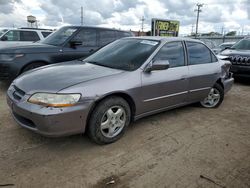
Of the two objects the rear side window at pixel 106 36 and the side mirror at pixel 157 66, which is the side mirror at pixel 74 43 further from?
the side mirror at pixel 157 66

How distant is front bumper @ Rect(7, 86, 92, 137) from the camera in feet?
8.11

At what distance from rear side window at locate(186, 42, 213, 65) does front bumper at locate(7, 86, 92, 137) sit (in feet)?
7.97

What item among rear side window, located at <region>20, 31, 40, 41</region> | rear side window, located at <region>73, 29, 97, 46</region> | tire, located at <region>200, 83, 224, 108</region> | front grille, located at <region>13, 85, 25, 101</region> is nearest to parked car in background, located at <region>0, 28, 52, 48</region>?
rear side window, located at <region>20, 31, 40, 41</region>

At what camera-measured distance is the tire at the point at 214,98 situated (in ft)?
15.5

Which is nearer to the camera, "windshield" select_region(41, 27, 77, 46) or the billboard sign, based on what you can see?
"windshield" select_region(41, 27, 77, 46)

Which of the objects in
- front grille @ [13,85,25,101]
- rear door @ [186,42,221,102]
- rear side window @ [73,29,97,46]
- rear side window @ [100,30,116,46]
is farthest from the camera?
rear side window @ [100,30,116,46]

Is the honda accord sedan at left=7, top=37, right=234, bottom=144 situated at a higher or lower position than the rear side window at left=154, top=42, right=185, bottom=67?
lower

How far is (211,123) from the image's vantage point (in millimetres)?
3947

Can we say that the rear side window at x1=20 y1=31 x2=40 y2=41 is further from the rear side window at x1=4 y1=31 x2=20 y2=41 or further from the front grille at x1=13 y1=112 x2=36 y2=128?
the front grille at x1=13 y1=112 x2=36 y2=128

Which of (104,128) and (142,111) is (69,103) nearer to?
(104,128)

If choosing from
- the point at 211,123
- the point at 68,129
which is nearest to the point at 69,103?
the point at 68,129

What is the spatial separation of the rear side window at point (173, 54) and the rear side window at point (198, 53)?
232 millimetres

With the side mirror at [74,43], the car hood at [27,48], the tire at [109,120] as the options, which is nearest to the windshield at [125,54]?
the tire at [109,120]

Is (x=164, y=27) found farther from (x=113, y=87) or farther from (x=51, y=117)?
(x=51, y=117)
